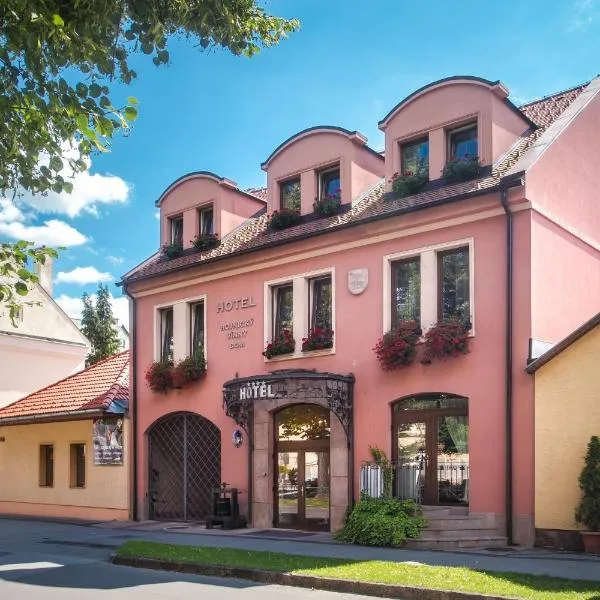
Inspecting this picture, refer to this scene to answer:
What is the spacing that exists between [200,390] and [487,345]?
8.23 meters

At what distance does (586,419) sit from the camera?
14.6 meters

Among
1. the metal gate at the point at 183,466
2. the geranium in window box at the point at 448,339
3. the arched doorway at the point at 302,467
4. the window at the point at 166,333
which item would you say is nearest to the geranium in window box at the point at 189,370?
the metal gate at the point at 183,466

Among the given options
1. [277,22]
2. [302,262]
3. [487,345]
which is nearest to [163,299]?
[302,262]

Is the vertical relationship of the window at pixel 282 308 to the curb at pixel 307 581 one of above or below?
above

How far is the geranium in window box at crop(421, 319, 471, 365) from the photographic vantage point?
53.0ft

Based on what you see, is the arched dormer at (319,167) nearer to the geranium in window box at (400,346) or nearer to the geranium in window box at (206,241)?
the geranium in window box at (206,241)

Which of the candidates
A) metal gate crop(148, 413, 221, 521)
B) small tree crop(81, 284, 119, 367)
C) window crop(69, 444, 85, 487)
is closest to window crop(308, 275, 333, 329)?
metal gate crop(148, 413, 221, 521)

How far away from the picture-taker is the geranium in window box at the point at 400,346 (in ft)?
55.5

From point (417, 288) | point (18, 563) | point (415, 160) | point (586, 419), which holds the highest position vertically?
point (415, 160)

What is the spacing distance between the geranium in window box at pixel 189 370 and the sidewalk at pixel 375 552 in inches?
140

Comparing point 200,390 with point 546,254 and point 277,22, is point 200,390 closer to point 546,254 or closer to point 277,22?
point 546,254

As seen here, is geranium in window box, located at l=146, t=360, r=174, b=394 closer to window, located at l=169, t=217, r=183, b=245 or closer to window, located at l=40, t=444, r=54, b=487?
window, located at l=169, t=217, r=183, b=245

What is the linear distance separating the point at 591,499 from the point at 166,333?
41.3 ft

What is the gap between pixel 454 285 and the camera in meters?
16.9
